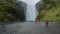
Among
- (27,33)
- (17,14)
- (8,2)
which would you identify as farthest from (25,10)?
(27,33)

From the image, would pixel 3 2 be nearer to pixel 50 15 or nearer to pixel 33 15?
pixel 50 15

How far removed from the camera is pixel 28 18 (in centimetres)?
4388

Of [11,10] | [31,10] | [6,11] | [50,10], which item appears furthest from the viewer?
[31,10]

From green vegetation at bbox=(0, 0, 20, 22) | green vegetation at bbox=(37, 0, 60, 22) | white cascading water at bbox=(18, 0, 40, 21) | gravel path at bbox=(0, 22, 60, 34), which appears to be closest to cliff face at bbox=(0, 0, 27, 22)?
green vegetation at bbox=(0, 0, 20, 22)

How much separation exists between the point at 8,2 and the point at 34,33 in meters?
20.7

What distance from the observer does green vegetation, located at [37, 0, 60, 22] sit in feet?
106

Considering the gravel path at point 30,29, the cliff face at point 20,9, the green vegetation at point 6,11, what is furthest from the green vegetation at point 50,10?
the gravel path at point 30,29

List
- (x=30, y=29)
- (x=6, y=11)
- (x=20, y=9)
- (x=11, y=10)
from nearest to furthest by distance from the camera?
(x=30, y=29)
(x=6, y=11)
(x=11, y=10)
(x=20, y=9)

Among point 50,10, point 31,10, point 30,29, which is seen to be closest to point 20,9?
point 31,10

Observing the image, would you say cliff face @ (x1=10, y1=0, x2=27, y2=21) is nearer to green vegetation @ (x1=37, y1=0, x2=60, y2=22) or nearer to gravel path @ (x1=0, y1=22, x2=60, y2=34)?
green vegetation @ (x1=37, y1=0, x2=60, y2=22)

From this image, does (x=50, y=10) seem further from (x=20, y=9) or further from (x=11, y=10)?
(x=20, y=9)

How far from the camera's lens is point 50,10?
36.2 metres

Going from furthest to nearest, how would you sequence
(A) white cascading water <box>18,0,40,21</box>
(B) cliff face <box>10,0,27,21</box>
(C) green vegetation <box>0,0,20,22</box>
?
(A) white cascading water <box>18,0,40,21</box> < (B) cliff face <box>10,0,27,21</box> < (C) green vegetation <box>0,0,20,22</box>

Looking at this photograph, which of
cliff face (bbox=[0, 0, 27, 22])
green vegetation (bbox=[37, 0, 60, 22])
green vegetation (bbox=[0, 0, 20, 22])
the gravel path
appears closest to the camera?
the gravel path
